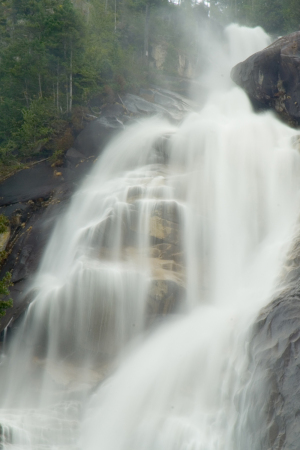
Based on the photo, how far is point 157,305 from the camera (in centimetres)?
1270

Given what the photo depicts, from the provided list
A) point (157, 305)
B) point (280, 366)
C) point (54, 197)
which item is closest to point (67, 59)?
point (54, 197)

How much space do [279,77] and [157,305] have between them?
14652 mm

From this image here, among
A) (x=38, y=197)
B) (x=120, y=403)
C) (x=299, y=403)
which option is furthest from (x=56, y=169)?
(x=299, y=403)

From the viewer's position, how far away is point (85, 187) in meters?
18.2

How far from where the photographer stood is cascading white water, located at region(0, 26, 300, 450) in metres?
9.97

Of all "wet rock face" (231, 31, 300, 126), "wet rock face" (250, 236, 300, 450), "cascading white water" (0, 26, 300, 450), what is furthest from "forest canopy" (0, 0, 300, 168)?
"wet rock face" (250, 236, 300, 450)

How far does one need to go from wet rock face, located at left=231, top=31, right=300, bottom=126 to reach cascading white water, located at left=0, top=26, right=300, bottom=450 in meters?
3.49

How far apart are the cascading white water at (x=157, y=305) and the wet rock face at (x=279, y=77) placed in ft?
11.4

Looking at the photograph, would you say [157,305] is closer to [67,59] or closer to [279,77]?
[279,77]

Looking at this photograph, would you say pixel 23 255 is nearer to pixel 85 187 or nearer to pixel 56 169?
pixel 85 187

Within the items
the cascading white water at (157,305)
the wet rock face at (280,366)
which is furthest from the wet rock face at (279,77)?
the wet rock face at (280,366)

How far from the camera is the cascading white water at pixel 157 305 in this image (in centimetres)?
997

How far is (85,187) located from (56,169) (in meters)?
3.18

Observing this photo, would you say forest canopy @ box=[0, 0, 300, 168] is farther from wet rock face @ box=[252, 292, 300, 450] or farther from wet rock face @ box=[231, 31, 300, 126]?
wet rock face @ box=[252, 292, 300, 450]
